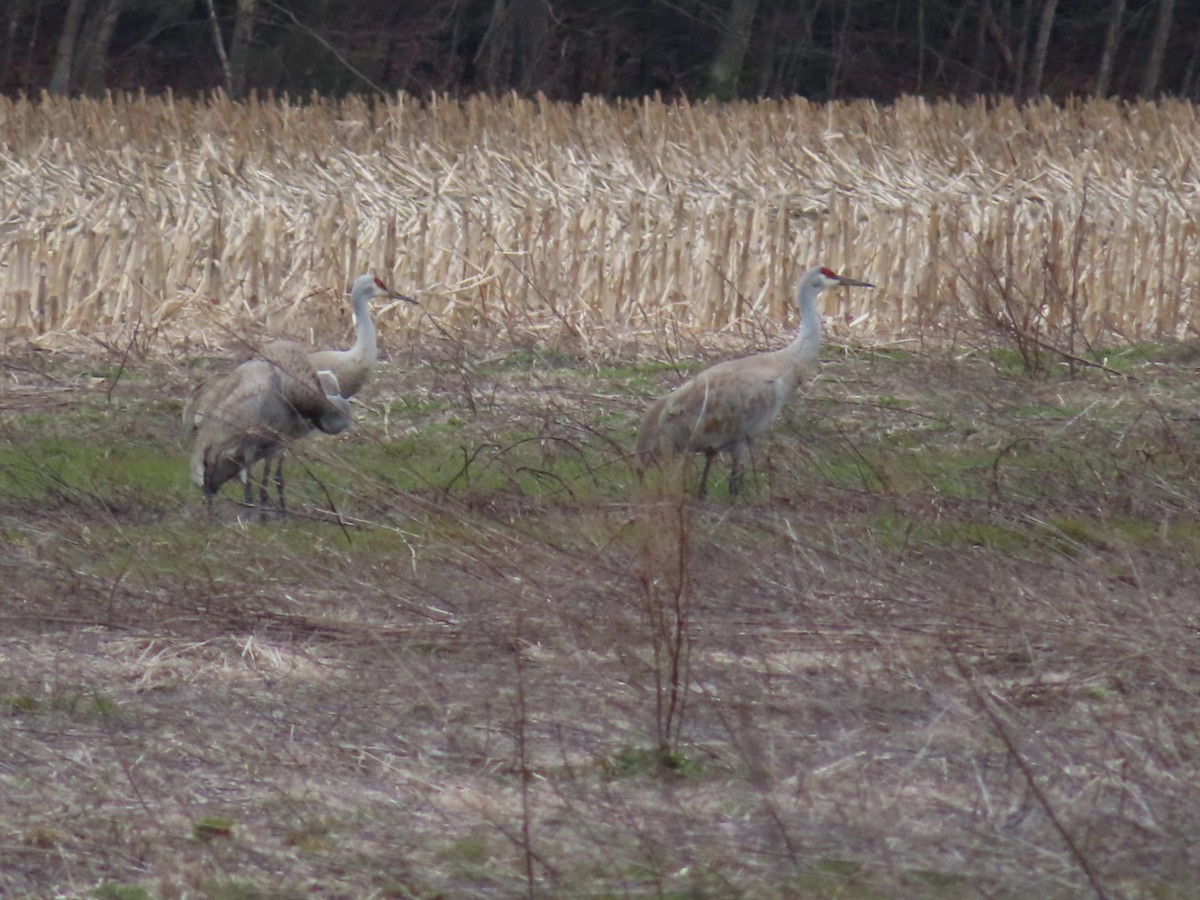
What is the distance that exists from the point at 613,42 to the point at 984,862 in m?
30.1

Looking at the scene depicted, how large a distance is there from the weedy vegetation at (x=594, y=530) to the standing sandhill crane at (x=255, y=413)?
25cm

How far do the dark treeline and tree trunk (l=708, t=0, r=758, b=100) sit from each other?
3 centimetres

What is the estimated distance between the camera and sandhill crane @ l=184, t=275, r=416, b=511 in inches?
372

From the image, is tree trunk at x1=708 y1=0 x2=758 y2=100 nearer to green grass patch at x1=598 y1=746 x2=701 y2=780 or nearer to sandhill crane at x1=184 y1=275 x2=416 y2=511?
sandhill crane at x1=184 y1=275 x2=416 y2=511

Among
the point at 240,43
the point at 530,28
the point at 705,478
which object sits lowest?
the point at 705,478

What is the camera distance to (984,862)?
4340mm

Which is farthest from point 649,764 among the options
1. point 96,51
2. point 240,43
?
point 96,51

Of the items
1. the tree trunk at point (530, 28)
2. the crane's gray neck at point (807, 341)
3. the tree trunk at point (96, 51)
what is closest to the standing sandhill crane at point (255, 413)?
the crane's gray neck at point (807, 341)

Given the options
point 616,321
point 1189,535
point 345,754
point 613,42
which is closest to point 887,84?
point 613,42

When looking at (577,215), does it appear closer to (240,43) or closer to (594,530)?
(594,530)

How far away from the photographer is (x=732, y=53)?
3072 cm

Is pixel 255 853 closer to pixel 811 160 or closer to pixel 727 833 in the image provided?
pixel 727 833

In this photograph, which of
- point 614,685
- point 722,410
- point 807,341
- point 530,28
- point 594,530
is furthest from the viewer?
point 530,28

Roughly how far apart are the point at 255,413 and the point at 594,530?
3.00m
